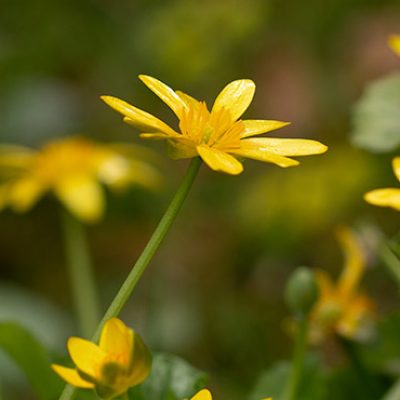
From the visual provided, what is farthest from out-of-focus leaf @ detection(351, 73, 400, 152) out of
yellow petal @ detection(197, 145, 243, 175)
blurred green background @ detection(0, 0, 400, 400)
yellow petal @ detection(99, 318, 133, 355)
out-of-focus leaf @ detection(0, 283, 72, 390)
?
out-of-focus leaf @ detection(0, 283, 72, 390)

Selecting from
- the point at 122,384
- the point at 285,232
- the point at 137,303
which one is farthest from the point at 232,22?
the point at 122,384

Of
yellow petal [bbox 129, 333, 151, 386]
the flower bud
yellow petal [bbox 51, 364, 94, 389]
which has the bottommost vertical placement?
yellow petal [bbox 51, 364, 94, 389]

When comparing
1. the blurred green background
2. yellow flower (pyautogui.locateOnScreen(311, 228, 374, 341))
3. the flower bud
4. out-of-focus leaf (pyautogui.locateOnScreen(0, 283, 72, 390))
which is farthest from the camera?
the blurred green background

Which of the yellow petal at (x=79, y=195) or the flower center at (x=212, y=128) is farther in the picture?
the yellow petal at (x=79, y=195)

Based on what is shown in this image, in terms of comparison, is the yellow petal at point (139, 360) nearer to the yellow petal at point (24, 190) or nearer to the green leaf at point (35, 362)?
the green leaf at point (35, 362)

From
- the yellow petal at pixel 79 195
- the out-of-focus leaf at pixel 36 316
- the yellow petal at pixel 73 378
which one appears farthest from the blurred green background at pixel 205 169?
the yellow petal at pixel 73 378

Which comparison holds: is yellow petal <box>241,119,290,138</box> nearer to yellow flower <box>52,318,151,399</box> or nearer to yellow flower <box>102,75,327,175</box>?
yellow flower <box>102,75,327,175</box>
